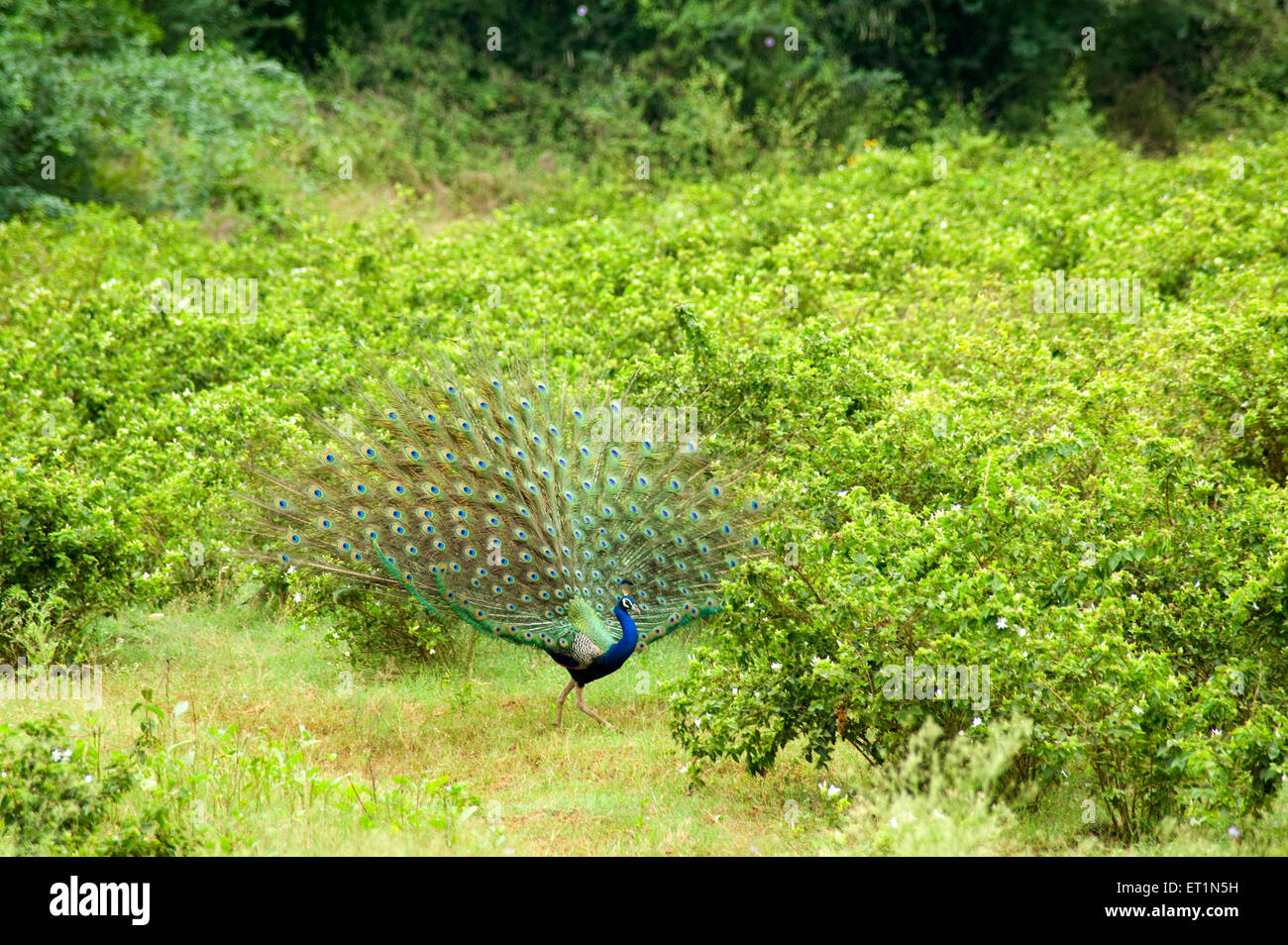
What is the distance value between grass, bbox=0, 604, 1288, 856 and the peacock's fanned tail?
62 cm

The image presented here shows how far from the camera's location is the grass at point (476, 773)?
507 cm

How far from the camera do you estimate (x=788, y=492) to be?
7.13 m

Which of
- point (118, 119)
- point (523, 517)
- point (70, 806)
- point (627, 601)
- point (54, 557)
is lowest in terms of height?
point (70, 806)

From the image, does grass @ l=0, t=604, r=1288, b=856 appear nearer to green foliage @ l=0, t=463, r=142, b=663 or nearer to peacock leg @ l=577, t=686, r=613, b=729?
peacock leg @ l=577, t=686, r=613, b=729

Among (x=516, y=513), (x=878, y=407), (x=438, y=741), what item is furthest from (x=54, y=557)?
(x=878, y=407)

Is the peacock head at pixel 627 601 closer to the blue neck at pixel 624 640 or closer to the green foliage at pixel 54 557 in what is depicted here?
the blue neck at pixel 624 640

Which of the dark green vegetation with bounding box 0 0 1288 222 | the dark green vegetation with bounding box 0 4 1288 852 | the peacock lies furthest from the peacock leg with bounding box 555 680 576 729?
the dark green vegetation with bounding box 0 0 1288 222

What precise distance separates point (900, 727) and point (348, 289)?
843cm

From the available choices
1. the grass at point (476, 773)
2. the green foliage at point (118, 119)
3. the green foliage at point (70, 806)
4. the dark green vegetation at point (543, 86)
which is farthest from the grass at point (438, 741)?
the dark green vegetation at point (543, 86)

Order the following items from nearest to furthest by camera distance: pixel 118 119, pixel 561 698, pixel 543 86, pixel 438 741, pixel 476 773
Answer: pixel 476 773
pixel 438 741
pixel 561 698
pixel 118 119
pixel 543 86

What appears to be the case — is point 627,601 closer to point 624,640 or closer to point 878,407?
point 624,640

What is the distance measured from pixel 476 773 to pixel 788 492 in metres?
2.18

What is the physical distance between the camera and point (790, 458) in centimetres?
778
